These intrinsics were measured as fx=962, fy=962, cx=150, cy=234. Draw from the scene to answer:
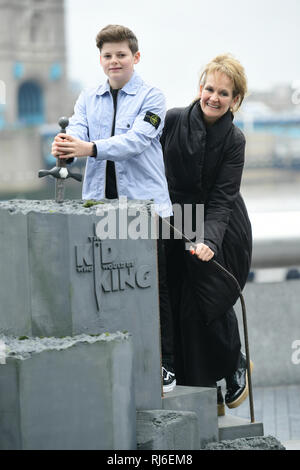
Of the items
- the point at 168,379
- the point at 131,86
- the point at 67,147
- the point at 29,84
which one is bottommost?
the point at 168,379

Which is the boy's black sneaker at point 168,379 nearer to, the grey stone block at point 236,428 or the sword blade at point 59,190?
the grey stone block at point 236,428

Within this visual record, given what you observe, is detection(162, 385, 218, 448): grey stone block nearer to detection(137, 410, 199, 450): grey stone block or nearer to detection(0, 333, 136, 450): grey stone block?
detection(137, 410, 199, 450): grey stone block

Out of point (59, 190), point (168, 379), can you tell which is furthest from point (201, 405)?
point (59, 190)

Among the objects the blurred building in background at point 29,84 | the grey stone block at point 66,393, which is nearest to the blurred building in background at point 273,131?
the grey stone block at point 66,393

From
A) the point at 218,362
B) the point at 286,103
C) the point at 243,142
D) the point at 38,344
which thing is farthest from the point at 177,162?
the point at 286,103

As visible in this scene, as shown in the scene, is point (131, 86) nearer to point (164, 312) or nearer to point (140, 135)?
point (140, 135)

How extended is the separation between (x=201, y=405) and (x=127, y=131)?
4.07 ft

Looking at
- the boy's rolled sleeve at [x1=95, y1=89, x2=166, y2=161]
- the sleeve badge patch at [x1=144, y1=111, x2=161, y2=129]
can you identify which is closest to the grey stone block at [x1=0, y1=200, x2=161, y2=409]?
the boy's rolled sleeve at [x1=95, y1=89, x2=166, y2=161]

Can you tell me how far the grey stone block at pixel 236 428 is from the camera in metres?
4.37

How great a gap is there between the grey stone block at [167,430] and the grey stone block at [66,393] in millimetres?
161

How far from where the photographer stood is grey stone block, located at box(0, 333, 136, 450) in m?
3.34

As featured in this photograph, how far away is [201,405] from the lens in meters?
4.21

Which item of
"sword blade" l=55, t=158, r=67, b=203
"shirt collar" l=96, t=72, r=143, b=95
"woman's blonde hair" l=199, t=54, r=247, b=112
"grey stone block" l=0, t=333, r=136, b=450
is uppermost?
"woman's blonde hair" l=199, t=54, r=247, b=112
